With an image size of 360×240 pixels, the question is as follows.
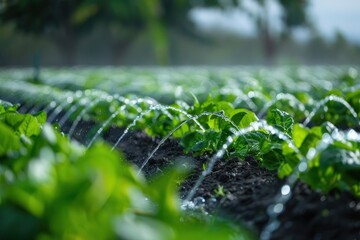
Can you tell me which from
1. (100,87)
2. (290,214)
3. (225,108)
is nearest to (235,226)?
(290,214)

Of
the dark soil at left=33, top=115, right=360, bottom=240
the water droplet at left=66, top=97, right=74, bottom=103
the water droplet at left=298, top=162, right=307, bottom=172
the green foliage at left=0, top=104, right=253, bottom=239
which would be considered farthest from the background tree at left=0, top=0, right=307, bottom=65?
the green foliage at left=0, top=104, right=253, bottom=239

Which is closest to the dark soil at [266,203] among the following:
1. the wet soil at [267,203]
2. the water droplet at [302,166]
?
the wet soil at [267,203]

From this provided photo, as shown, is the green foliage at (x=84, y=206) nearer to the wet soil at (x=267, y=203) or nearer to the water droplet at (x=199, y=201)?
the wet soil at (x=267, y=203)

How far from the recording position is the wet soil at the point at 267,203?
2395mm

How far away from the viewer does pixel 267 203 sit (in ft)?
8.66

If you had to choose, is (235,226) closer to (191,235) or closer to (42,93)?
(191,235)

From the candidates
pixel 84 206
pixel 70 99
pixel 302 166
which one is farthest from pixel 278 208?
pixel 70 99

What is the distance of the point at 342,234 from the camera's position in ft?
7.83

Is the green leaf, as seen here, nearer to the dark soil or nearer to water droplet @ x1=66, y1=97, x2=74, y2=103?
the dark soil

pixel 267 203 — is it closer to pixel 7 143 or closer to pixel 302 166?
pixel 302 166

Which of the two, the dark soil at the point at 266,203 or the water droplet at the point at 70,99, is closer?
the dark soil at the point at 266,203

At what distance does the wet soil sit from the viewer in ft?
7.86

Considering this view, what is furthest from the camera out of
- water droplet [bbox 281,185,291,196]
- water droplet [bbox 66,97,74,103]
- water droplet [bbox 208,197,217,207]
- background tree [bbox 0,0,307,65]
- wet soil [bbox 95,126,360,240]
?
background tree [bbox 0,0,307,65]

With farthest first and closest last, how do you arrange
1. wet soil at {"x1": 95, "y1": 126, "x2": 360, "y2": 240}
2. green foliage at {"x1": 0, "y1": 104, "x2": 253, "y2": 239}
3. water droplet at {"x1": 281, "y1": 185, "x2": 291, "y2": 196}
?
water droplet at {"x1": 281, "y1": 185, "x2": 291, "y2": 196}
wet soil at {"x1": 95, "y1": 126, "x2": 360, "y2": 240}
green foliage at {"x1": 0, "y1": 104, "x2": 253, "y2": 239}
